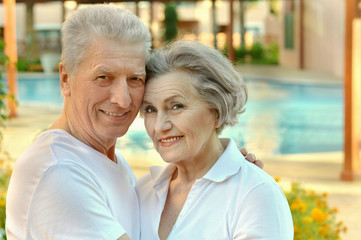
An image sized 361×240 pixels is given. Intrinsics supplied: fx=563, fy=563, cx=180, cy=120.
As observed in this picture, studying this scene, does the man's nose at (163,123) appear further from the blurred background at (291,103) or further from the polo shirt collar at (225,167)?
the blurred background at (291,103)

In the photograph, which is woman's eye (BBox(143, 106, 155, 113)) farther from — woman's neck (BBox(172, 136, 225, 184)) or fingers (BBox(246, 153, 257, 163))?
fingers (BBox(246, 153, 257, 163))

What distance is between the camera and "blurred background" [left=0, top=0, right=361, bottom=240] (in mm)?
4344

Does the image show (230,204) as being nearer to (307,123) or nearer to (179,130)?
(179,130)

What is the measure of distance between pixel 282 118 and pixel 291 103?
2.30 metres

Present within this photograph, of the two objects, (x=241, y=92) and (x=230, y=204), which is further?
(x=241, y=92)

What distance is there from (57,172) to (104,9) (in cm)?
46

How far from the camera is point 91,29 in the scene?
1486 millimetres

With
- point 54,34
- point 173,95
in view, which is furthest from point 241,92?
point 54,34

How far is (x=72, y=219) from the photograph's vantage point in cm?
136

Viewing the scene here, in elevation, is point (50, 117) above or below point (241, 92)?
below

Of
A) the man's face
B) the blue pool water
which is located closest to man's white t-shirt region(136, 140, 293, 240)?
the man's face

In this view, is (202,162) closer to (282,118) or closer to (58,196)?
(58,196)

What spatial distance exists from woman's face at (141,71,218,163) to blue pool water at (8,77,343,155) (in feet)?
17.7

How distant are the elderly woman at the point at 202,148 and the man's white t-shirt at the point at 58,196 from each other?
Result: 0.21m
